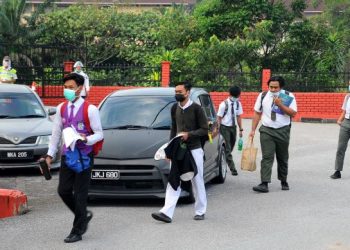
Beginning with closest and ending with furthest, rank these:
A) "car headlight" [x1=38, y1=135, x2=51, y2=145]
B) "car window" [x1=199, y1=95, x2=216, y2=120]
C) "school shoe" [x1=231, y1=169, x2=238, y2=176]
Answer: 1. "car window" [x1=199, y1=95, x2=216, y2=120]
2. "car headlight" [x1=38, y1=135, x2=51, y2=145]
3. "school shoe" [x1=231, y1=169, x2=238, y2=176]

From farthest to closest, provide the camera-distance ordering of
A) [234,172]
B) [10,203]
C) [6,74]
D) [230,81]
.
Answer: [230,81], [6,74], [234,172], [10,203]

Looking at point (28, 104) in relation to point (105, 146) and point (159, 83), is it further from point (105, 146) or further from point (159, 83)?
point (159, 83)

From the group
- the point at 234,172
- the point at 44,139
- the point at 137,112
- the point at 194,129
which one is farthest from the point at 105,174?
the point at 234,172

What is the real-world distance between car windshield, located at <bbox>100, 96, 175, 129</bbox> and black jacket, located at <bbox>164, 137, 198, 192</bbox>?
1741 mm

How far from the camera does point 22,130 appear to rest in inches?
501

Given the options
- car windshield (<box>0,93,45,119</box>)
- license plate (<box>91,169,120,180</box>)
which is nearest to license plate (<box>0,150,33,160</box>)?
car windshield (<box>0,93,45,119</box>)

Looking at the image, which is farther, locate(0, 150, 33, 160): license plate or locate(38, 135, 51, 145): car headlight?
locate(38, 135, 51, 145): car headlight

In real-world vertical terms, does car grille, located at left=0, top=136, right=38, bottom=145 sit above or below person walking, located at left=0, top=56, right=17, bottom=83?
below

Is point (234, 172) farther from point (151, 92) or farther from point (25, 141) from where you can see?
point (25, 141)

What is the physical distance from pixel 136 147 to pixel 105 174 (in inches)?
22.6

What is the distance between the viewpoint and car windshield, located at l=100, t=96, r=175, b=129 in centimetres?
1091

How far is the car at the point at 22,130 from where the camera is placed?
41.0 feet

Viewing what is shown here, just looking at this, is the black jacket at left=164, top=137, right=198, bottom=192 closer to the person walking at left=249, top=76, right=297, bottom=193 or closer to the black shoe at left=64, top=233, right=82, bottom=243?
the black shoe at left=64, top=233, right=82, bottom=243

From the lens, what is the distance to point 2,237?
27.2ft
